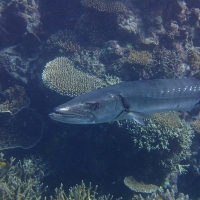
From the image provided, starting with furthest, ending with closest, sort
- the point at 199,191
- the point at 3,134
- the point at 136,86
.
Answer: the point at 199,191
the point at 3,134
the point at 136,86

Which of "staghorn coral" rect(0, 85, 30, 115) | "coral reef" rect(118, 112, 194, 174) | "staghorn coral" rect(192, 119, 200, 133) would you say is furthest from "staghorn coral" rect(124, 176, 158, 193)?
"staghorn coral" rect(0, 85, 30, 115)

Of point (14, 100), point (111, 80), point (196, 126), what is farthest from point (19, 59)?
point (196, 126)

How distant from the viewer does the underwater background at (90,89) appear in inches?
251

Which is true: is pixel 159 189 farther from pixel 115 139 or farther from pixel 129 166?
pixel 115 139

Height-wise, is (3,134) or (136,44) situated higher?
(136,44)

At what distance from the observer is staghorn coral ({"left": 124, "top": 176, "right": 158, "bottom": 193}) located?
609 cm

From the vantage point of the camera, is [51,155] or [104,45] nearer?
[51,155]

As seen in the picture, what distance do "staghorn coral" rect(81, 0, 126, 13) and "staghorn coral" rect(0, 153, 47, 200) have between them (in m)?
5.77

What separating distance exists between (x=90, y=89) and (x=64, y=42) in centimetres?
301

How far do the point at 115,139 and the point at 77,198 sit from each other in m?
2.19

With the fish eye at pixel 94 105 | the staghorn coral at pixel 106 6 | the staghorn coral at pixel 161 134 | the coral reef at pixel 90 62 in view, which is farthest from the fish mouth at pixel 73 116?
the staghorn coral at pixel 106 6

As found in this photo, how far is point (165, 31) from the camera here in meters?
8.62

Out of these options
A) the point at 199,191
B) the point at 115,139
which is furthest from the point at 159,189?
the point at 199,191

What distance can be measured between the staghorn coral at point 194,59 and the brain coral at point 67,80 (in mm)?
3601
